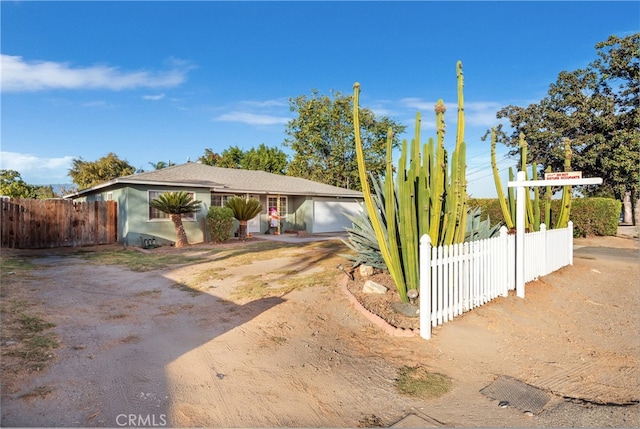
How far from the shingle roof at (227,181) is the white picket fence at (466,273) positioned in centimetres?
1275

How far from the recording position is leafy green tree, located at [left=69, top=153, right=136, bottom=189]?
3338 centimetres

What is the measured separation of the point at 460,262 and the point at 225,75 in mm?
14716

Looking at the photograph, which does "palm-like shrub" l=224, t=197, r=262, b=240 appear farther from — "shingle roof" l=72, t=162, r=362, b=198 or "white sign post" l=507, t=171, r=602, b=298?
"white sign post" l=507, t=171, r=602, b=298

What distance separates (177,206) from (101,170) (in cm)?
2503

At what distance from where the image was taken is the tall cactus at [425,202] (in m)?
5.11

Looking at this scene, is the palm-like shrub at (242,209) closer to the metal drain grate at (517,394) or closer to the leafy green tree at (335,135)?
the metal drain grate at (517,394)

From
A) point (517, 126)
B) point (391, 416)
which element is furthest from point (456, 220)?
point (517, 126)

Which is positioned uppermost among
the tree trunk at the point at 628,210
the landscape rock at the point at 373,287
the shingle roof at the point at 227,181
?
the shingle roof at the point at 227,181

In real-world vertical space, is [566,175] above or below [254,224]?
above

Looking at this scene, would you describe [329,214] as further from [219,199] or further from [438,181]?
[438,181]

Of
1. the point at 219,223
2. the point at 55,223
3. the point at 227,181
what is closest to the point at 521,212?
the point at 219,223

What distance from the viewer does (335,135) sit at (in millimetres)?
32125

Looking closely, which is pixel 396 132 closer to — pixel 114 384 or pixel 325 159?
pixel 325 159

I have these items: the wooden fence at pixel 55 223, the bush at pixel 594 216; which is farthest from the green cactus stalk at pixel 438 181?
the wooden fence at pixel 55 223
